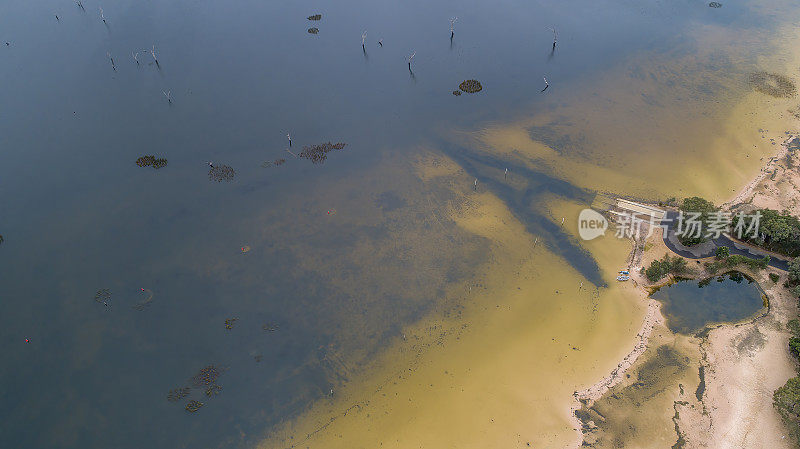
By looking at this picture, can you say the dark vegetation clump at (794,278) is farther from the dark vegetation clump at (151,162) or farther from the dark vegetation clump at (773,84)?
the dark vegetation clump at (151,162)

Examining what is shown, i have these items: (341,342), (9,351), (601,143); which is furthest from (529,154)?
(9,351)

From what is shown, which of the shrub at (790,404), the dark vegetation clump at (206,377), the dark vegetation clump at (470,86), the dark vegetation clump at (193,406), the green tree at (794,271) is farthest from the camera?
the dark vegetation clump at (470,86)

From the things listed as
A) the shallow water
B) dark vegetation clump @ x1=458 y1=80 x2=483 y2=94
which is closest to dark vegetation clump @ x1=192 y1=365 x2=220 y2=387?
the shallow water

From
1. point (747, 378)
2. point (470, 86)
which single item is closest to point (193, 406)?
point (747, 378)

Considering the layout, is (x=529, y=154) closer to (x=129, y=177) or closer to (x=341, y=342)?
(x=341, y=342)

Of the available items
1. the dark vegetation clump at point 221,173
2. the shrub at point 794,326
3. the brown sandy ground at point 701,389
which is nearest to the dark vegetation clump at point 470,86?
the dark vegetation clump at point 221,173

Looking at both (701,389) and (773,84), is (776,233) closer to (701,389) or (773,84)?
(701,389)

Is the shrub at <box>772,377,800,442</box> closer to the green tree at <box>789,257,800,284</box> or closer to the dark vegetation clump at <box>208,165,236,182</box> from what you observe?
the green tree at <box>789,257,800,284</box>
